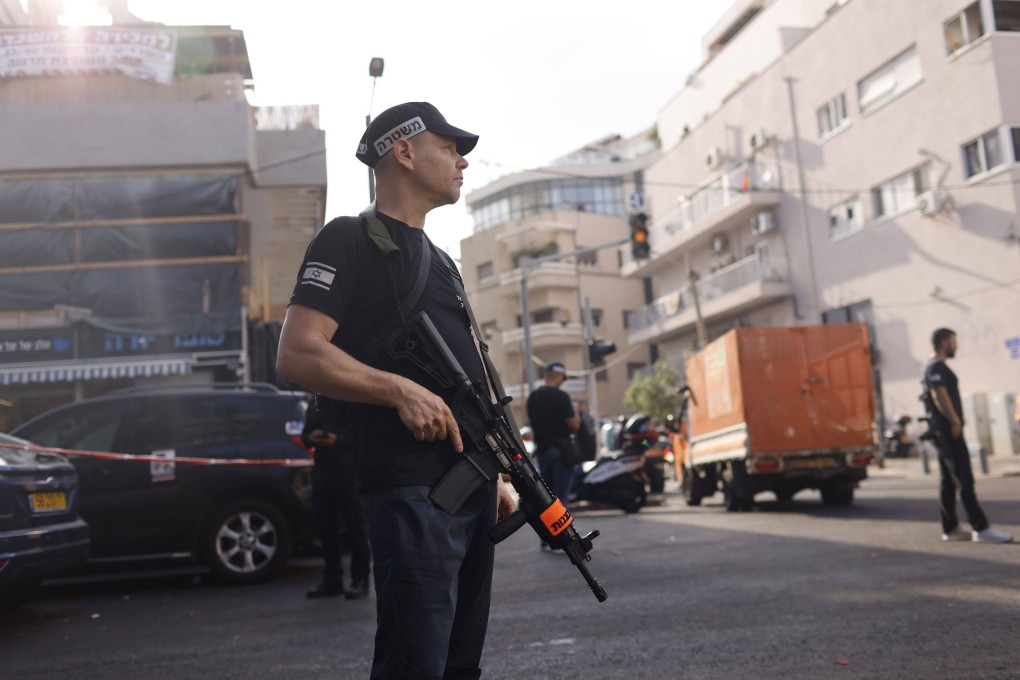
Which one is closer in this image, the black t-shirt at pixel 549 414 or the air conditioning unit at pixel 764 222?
the black t-shirt at pixel 549 414

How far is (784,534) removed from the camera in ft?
33.8

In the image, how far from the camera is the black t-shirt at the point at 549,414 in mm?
10695

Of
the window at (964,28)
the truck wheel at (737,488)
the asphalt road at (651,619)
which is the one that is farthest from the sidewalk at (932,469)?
the window at (964,28)

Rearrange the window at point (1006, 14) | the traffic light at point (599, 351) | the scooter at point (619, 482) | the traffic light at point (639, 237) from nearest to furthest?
the scooter at point (619, 482) → the traffic light at point (599, 351) → the traffic light at point (639, 237) → the window at point (1006, 14)

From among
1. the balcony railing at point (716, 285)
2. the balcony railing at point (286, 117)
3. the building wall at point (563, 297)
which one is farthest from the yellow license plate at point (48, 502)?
the building wall at point (563, 297)

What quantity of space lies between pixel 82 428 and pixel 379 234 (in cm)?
737

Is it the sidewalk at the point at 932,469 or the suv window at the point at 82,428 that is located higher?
the suv window at the point at 82,428

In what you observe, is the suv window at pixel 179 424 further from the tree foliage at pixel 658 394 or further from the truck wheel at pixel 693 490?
the tree foliage at pixel 658 394

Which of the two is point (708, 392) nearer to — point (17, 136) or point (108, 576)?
point (108, 576)

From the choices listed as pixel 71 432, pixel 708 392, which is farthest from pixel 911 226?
pixel 71 432

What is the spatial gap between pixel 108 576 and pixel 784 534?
686cm

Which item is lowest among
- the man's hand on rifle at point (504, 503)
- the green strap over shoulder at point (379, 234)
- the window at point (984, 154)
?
the man's hand on rifle at point (504, 503)

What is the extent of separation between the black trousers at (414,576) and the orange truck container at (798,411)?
1159cm

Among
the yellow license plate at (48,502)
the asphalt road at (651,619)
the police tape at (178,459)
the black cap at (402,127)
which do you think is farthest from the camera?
the police tape at (178,459)
